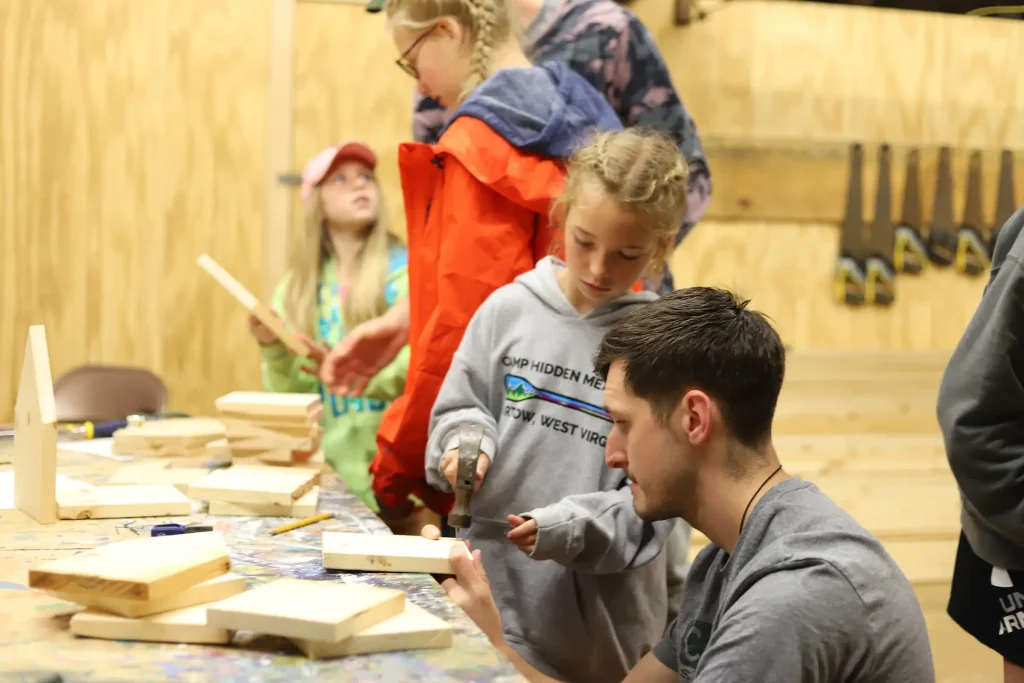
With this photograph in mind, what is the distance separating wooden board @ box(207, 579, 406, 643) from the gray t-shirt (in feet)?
1.25

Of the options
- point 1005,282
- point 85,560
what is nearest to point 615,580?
point 1005,282

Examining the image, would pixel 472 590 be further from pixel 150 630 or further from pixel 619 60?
pixel 619 60

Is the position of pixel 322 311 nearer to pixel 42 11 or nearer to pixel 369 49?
pixel 369 49

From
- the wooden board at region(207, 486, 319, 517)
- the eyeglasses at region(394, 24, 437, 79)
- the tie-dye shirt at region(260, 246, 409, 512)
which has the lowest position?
the tie-dye shirt at region(260, 246, 409, 512)

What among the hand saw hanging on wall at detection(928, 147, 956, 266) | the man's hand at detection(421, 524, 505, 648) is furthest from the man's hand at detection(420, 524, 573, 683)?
the hand saw hanging on wall at detection(928, 147, 956, 266)

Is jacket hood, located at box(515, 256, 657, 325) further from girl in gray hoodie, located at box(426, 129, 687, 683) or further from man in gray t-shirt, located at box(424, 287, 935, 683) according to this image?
man in gray t-shirt, located at box(424, 287, 935, 683)

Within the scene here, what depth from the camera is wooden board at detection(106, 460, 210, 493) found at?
6.65 ft

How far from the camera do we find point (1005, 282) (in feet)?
5.62

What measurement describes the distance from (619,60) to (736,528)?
140 centimetres

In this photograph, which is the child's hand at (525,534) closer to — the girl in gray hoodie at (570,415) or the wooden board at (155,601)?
the girl in gray hoodie at (570,415)

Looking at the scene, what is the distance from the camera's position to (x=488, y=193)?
6.94 feet

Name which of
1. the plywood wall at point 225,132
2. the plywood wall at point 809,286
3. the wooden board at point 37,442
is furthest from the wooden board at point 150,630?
the plywood wall at point 809,286

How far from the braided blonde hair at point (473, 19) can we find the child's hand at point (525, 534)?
1.01 metres

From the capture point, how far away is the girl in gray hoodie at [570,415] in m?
1.84
